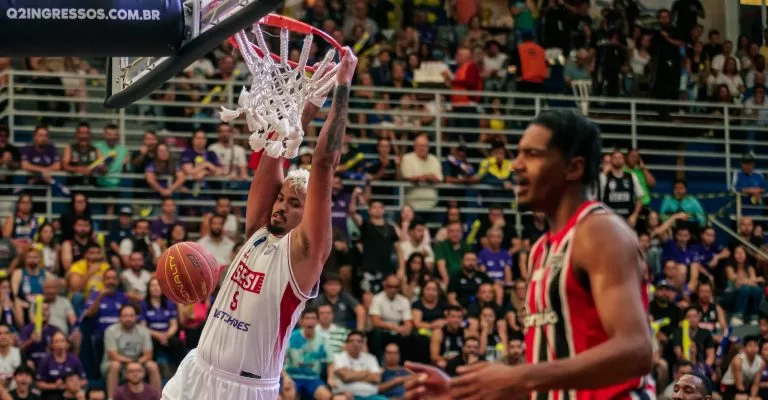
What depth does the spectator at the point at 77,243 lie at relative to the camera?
1317 cm

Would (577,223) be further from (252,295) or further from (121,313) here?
(121,313)

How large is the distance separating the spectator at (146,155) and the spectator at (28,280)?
216 centimetres

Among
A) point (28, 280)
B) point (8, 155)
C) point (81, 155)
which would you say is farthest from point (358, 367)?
point (8, 155)

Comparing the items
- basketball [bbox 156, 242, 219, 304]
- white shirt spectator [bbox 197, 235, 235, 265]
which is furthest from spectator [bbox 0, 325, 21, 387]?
basketball [bbox 156, 242, 219, 304]

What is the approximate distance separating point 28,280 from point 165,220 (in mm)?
1876

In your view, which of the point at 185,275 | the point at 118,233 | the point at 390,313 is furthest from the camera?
the point at 118,233

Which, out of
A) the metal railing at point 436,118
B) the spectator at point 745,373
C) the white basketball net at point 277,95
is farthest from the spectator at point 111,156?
the white basketball net at point 277,95

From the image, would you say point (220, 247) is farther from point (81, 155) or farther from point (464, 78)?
point (464, 78)

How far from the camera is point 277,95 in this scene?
6.88 m

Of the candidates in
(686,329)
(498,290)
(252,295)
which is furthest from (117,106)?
(686,329)

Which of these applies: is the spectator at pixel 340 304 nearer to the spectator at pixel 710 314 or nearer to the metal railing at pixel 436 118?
the metal railing at pixel 436 118

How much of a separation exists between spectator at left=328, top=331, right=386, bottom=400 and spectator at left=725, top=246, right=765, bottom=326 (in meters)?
4.86

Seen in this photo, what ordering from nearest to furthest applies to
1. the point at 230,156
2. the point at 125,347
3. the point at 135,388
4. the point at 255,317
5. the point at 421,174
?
the point at 255,317, the point at 135,388, the point at 125,347, the point at 230,156, the point at 421,174

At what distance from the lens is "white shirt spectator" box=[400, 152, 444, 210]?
51.3ft
